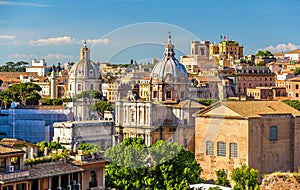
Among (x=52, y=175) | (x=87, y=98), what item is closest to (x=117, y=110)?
(x=87, y=98)

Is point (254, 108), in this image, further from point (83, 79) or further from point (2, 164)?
point (83, 79)

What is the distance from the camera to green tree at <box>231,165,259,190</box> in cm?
1939

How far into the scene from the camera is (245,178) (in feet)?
65.0

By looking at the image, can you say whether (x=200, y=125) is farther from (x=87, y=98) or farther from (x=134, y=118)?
(x=87, y=98)

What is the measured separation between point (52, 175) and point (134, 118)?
10656mm

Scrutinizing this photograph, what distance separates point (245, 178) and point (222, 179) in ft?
5.15

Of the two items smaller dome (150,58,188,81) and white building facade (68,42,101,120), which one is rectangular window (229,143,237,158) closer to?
smaller dome (150,58,188,81)

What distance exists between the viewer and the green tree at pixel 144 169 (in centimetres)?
1683

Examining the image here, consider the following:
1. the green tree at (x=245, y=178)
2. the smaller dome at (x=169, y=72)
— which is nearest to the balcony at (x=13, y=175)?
the green tree at (x=245, y=178)

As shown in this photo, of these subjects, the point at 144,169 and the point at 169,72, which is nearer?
the point at 144,169

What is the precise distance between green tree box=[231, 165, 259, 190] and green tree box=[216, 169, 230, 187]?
0.97 meters

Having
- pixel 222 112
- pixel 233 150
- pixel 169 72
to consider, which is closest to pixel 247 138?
pixel 233 150

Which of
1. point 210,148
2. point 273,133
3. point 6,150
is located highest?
point 6,150

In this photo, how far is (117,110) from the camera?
78.1ft
